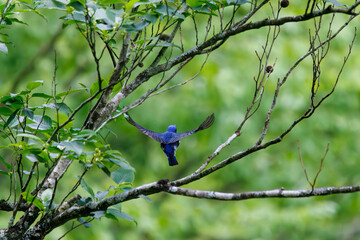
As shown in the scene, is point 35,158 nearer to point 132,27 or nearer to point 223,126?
point 132,27

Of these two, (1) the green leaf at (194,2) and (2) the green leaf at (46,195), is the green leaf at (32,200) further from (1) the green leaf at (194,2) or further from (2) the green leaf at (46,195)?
(1) the green leaf at (194,2)

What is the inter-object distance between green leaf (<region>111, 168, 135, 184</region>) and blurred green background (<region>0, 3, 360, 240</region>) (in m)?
3.68

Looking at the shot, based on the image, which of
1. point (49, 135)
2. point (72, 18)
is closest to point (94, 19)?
point (72, 18)

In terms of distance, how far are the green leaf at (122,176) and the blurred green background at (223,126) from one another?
3.68 metres

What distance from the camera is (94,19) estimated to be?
5.35 ft

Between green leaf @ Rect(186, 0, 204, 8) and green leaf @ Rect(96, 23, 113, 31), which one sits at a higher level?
green leaf @ Rect(186, 0, 204, 8)

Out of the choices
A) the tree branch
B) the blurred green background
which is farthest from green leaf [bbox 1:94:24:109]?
the blurred green background

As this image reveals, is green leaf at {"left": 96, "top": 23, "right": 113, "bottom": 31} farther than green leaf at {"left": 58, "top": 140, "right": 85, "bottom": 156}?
Yes

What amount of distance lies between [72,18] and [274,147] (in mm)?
6439

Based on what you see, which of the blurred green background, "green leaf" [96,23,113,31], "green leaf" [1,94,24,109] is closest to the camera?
"green leaf" [96,23,113,31]

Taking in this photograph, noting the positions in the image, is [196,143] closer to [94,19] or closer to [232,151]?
[232,151]

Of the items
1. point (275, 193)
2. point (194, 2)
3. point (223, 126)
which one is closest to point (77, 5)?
point (194, 2)

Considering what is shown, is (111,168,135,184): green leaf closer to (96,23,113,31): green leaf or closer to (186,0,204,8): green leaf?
(96,23,113,31): green leaf

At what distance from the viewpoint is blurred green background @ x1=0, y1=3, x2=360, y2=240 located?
6.30 metres
